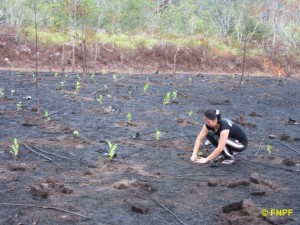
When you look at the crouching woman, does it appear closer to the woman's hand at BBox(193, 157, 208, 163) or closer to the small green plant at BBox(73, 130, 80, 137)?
the woman's hand at BBox(193, 157, 208, 163)

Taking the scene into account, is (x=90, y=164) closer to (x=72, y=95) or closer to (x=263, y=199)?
(x=263, y=199)

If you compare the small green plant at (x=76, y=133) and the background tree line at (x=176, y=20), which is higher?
the background tree line at (x=176, y=20)

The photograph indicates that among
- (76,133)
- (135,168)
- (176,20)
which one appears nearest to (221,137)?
(135,168)

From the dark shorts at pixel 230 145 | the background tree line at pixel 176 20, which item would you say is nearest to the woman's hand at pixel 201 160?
the dark shorts at pixel 230 145

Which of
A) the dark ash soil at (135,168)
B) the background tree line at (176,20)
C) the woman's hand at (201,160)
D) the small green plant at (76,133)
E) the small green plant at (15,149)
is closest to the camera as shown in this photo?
the dark ash soil at (135,168)

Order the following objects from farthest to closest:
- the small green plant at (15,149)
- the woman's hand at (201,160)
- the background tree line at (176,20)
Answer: the background tree line at (176,20) → the woman's hand at (201,160) → the small green plant at (15,149)

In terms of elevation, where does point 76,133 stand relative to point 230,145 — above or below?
below

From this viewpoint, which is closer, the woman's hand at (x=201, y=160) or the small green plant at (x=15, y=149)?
the small green plant at (x=15, y=149)

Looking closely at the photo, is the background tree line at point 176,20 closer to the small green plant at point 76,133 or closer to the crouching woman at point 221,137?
the small green plant at point 76,133

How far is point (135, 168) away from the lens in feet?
18.9

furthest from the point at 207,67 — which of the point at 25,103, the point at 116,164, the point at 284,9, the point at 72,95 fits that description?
the point at 116,164

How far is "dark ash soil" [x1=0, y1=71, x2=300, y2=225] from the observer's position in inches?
165

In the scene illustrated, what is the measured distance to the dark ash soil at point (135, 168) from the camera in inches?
165

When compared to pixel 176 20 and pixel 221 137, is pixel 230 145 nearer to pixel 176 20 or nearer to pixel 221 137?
pixel 221 137
